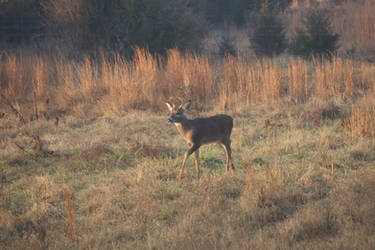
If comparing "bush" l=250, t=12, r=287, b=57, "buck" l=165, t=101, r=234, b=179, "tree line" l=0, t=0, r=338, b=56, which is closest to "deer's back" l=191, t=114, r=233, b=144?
"buck" l=165, t=101, r=234, b=179

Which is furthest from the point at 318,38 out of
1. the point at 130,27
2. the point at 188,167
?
the point at 188,167

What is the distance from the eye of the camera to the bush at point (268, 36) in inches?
662

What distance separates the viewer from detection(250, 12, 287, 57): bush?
16.8 meters

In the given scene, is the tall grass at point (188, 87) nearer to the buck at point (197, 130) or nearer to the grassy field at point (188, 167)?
the grassy field at point (188, 167)

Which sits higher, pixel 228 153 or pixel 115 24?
pixel 115 24

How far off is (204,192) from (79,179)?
1931mm

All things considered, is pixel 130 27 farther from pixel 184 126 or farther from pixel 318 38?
pixel 184 126

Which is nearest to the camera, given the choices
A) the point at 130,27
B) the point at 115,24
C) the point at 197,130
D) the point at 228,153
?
the point at 197,130

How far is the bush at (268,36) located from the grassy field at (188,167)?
6583mm

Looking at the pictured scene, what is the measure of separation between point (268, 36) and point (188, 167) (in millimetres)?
12601

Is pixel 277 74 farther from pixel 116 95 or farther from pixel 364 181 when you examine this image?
pixel 364 181

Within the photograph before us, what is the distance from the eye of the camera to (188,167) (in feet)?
18.5

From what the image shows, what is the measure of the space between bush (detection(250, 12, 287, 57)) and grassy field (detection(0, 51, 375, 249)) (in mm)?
6583

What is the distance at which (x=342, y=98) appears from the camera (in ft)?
30.5
